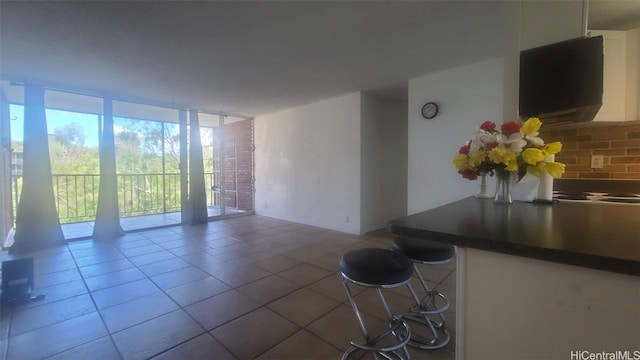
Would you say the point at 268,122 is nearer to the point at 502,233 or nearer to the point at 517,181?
the point at 517,181

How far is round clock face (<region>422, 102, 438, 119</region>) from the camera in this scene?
3233mm

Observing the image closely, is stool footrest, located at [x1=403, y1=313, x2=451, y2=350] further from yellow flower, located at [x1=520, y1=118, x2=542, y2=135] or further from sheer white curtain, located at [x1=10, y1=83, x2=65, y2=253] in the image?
sheer white curtain, located at [x1=10, y1=83, x2=65, y2=253]

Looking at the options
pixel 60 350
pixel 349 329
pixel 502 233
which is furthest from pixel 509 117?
pixel 60 350

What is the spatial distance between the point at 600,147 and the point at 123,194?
24.4 feet

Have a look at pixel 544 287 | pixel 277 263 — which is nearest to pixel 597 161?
pixel 544 287

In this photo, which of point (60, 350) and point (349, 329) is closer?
point (60, 350)

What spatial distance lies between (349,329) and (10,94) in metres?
5.93

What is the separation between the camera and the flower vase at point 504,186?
Result: 4.41 feet

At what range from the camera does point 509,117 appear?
5.36 feet

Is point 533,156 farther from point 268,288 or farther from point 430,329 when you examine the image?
point 268,288

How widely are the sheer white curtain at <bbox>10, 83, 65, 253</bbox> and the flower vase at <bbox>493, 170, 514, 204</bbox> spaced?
5305 mm

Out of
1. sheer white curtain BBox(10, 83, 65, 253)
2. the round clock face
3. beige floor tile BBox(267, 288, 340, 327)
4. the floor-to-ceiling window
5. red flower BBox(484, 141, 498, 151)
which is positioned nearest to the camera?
red flower BBox(484, 141, 498, 151)

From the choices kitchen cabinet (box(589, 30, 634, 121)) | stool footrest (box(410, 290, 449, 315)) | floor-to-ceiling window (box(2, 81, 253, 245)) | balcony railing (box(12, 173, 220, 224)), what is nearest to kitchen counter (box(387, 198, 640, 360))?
stool footrest (box(410, 290, 449, 315))

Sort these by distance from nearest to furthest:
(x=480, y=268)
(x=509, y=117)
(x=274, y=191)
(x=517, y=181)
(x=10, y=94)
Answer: (x=480, y=268) < (x=517, y=181) < (x=509, y=117) < (x=10, y=94) < (x=274, y=191)
